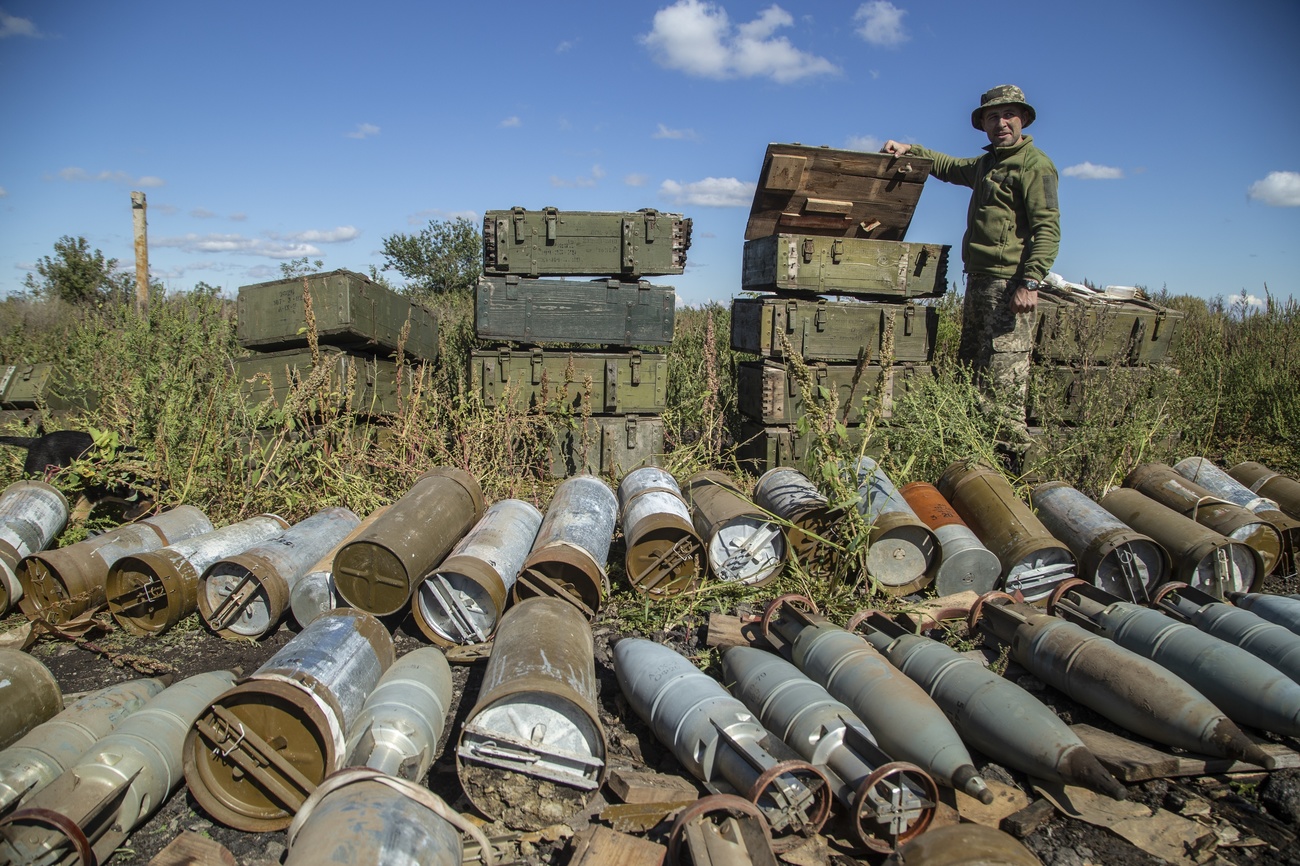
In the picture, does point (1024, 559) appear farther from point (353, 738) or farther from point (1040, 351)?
point (353, 738)

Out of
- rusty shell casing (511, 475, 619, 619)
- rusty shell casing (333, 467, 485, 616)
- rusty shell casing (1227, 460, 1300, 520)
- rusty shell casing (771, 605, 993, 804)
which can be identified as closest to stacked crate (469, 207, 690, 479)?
rusty shell casing (511, 475, 619, 619)

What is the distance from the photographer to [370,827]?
6.77ft

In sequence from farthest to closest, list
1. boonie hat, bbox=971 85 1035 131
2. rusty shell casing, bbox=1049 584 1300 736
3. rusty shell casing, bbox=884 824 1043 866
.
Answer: boonie hat, bbox=971 85 1035 131, rusty shell casing, bbox=1049 584 1300 736, rusty shell casing, bbox=884 824 1043 866

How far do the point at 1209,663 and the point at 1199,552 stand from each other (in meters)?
1.30

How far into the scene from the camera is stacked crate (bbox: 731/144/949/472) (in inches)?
246

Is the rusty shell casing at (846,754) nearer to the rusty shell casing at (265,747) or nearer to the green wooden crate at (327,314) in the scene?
the rusty shell casing at (265,747)

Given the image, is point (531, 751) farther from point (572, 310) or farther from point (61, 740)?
point (572, 310)

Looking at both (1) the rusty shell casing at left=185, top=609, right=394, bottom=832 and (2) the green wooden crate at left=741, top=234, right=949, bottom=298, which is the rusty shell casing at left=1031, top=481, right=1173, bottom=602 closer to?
(2) the green wooden crate at left=741, top=234, right=949, bottom=298

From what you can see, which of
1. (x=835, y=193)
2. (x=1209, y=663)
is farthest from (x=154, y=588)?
(x=835, y=193)

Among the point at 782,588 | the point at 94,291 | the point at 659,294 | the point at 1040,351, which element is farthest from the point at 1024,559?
the point at 94,291

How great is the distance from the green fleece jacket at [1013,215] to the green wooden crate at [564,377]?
281 cm

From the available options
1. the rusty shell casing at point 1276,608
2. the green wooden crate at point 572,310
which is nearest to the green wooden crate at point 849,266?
the green wooden crate at point 572,310

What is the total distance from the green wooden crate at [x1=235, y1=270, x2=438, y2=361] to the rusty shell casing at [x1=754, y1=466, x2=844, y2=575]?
3273 millimetres

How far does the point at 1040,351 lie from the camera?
21.5 ft
